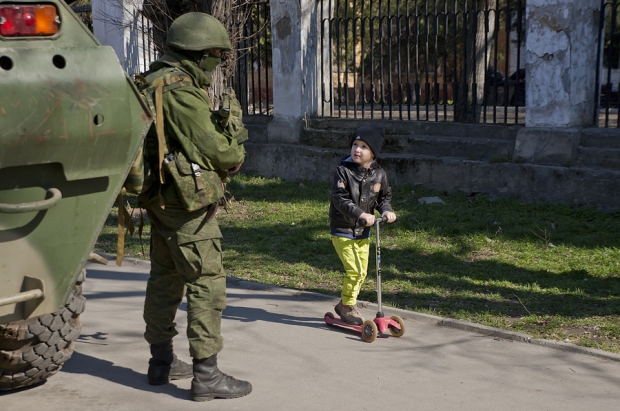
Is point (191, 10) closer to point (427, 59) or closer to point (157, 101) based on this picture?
point (427, 59)

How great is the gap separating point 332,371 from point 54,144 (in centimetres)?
238

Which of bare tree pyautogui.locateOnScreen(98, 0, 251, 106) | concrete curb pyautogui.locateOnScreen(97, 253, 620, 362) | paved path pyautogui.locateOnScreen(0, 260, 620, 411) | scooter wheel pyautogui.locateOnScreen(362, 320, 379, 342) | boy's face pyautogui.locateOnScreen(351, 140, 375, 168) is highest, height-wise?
bare tree pyautogui.locateOnScreen(98, 0, 251, 106)

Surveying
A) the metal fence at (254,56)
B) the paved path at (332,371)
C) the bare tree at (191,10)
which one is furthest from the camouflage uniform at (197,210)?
the metal fence at (254,56)

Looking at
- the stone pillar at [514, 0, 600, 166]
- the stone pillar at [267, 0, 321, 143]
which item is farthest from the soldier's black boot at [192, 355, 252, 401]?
the stone pillar at [267, 0, 321, 143]

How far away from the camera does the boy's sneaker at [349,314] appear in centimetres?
516

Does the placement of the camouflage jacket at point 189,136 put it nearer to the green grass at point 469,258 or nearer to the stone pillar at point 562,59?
the green grass at point 469,258

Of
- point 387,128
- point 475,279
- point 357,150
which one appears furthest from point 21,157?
point 387,128

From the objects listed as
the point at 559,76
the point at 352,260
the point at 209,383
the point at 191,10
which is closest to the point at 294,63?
the point at 191,10

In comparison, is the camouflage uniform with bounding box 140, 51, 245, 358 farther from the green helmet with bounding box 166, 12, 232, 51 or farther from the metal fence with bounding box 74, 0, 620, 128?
the metal fence with bounding box 74, 0, 620, 128

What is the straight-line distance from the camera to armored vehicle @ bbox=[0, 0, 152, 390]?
8.29 feet

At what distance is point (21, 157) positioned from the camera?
8.39ft

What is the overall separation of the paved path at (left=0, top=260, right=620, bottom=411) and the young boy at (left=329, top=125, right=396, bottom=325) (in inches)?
15.7

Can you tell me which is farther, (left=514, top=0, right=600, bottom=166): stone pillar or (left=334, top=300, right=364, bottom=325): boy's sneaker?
(left=514, top=0, right=600, bottom=166): stone pillar

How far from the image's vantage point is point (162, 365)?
4.21 m
